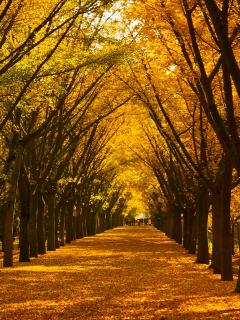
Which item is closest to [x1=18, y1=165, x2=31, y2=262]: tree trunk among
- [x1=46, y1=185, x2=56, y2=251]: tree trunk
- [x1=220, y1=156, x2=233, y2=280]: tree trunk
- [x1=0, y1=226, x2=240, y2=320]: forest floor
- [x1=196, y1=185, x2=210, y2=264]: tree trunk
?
[x1=0, y1=226, x2=240, y2=320]: forest floor

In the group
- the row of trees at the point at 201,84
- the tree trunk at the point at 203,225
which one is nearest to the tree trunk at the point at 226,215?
the row of trees at the point at 201,84

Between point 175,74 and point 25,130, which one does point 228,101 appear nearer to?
point 175,74

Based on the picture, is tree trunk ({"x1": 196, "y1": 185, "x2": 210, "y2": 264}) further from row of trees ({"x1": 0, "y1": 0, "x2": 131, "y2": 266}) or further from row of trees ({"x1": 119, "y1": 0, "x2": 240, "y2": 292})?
row of trees ({"x1": 0, "y1": 0, "x2": 131, "y2": 266})

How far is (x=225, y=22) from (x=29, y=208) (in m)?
15.3

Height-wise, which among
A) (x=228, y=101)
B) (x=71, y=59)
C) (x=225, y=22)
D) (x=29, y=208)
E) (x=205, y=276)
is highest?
(x=71, y=59)

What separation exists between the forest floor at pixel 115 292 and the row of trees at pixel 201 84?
6.19 feet

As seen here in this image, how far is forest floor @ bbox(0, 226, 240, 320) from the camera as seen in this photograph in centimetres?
962

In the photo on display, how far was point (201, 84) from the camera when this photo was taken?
12344mm

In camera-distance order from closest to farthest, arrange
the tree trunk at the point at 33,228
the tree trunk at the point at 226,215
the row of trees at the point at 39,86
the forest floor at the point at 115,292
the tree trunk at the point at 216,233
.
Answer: the forest floor at the point at 115,292 < the row of trees at the point at 39,86 < the tree trunk at the point at 226,215 < the tree trunk at the point at 216,233 < the tree trunk at the point at 33,228

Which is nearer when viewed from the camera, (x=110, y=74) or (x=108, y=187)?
(x=110, y=74)

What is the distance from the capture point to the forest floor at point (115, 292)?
9617 millimetres

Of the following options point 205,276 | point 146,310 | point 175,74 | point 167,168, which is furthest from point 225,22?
point 167,168

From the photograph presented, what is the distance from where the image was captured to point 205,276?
1673cm

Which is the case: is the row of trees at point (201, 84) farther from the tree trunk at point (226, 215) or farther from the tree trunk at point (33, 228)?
the tree trunk at point (33, 228)
